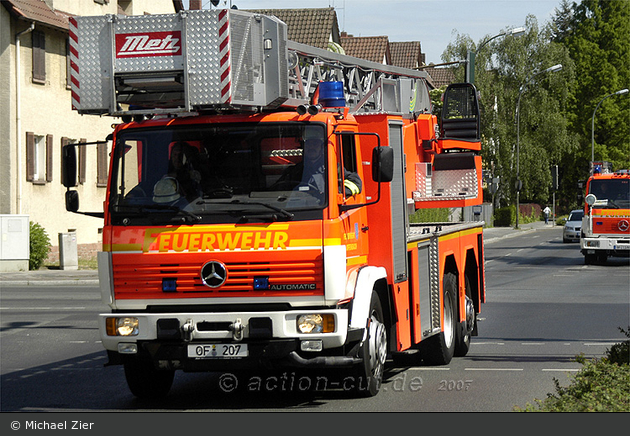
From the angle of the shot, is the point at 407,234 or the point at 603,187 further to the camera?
the point at 603,187

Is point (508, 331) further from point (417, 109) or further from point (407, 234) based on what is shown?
point (407, 234)

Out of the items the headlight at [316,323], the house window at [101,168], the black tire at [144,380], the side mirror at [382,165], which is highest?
the house window at [101,168]

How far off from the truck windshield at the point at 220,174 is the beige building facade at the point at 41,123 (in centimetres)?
2275

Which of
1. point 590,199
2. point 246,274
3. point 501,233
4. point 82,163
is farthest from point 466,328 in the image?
Result: point 501,233

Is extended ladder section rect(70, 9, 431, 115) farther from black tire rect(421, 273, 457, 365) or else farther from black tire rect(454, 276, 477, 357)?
black tire rect(454, 276, 477, 357)

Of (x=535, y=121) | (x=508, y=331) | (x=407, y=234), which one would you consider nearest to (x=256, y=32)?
(x=407, y=234)

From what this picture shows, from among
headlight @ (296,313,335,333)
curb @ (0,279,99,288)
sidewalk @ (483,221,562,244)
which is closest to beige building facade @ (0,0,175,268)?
curb @ (0,279,99,288)

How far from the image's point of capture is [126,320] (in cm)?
874

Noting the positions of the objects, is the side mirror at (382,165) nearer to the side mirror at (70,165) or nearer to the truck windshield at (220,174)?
the truck windshield at (220,174)

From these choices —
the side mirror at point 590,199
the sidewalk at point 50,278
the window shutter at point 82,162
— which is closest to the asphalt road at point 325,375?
the sidewalk at point 50,278

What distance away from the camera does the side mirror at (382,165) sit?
8953mm

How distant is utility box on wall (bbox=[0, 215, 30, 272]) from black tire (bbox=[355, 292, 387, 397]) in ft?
73.1

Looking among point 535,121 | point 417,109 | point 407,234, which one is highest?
point 535,121

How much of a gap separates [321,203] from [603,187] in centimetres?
2410
